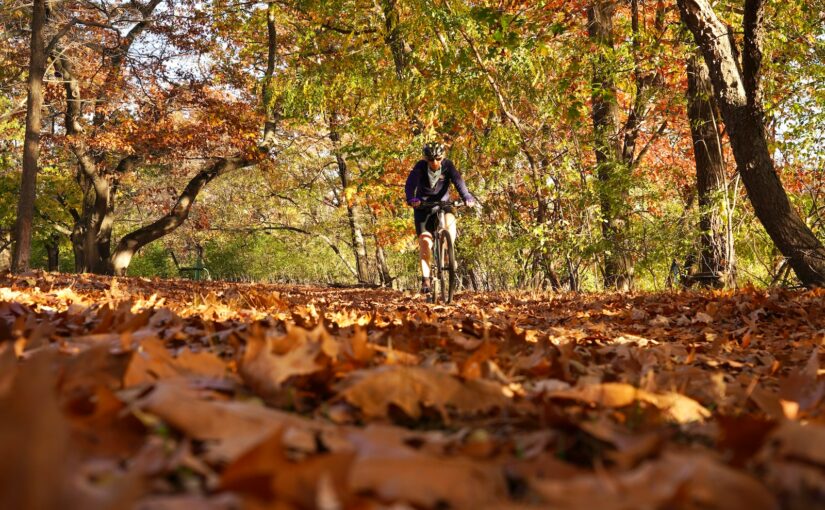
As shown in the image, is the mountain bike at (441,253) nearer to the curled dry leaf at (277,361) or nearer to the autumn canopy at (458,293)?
the autumn canopy at (458,293)

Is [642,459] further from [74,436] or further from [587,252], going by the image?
[587,252]

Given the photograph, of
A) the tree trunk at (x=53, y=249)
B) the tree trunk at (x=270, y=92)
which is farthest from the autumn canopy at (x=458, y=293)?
the tree trunk at (x=53, y=249)

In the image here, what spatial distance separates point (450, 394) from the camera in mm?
1463

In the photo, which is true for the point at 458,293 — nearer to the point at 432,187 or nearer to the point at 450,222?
the point at 450,222

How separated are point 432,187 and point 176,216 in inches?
448

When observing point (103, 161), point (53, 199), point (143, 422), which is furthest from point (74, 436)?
point (53, 199)

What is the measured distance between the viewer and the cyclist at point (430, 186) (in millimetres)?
7375

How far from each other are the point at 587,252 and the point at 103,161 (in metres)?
14.1

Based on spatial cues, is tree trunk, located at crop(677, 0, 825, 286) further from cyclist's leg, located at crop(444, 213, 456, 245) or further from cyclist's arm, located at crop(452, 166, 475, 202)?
cyclist's leg, located at crop(444, 213, 456, 245)

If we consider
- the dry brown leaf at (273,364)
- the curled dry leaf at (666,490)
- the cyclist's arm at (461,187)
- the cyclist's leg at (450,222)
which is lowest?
the curled dry leaf at (666,490)

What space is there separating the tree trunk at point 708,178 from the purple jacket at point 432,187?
3341 mm

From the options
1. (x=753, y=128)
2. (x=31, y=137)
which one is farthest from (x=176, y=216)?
(x=753, y=128)

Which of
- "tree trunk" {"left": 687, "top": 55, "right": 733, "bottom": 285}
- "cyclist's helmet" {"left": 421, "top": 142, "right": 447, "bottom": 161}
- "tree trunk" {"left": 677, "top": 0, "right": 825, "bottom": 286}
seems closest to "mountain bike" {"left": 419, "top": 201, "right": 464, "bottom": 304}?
"cyclist's helmet" {"left": 421, "top": 142, "right": 447, "bottom": 161}

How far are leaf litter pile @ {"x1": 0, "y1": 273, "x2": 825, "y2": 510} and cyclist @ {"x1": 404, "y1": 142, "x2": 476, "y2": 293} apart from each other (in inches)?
197
